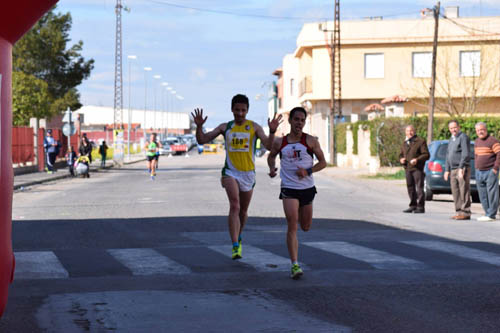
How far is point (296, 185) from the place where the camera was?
9781 millimetres

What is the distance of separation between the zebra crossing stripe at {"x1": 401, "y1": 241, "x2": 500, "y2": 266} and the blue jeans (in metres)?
4.01

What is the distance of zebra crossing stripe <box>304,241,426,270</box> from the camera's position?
1050 centimetres

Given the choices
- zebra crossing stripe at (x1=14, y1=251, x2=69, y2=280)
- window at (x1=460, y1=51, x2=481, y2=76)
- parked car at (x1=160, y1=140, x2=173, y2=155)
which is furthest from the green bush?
parked car at (x1=160, y1=140, x2=173, y2=155)

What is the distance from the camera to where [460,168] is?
56.6 ft

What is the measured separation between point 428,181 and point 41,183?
15.8 meters

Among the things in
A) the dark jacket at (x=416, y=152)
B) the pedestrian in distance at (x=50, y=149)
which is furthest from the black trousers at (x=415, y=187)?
the pedestrian in distance at (x=50, y=149)

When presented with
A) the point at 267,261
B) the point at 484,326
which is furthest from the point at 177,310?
the point at 267,261

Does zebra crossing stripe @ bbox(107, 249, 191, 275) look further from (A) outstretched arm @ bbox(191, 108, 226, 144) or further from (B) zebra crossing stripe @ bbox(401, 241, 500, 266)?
(B) zebra crossing stripe @ bbox(401, 241, 500, 266)

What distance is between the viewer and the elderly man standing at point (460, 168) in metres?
17.2

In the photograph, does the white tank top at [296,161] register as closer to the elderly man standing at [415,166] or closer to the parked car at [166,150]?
the elderly man standing at [415,166]

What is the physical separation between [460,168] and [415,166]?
162cm

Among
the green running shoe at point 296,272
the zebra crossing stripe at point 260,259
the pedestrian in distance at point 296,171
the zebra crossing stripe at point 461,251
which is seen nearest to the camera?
the green running shoe at point 296,272

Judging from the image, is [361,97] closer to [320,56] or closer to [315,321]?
[320,56]

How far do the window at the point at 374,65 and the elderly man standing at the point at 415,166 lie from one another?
144ft
